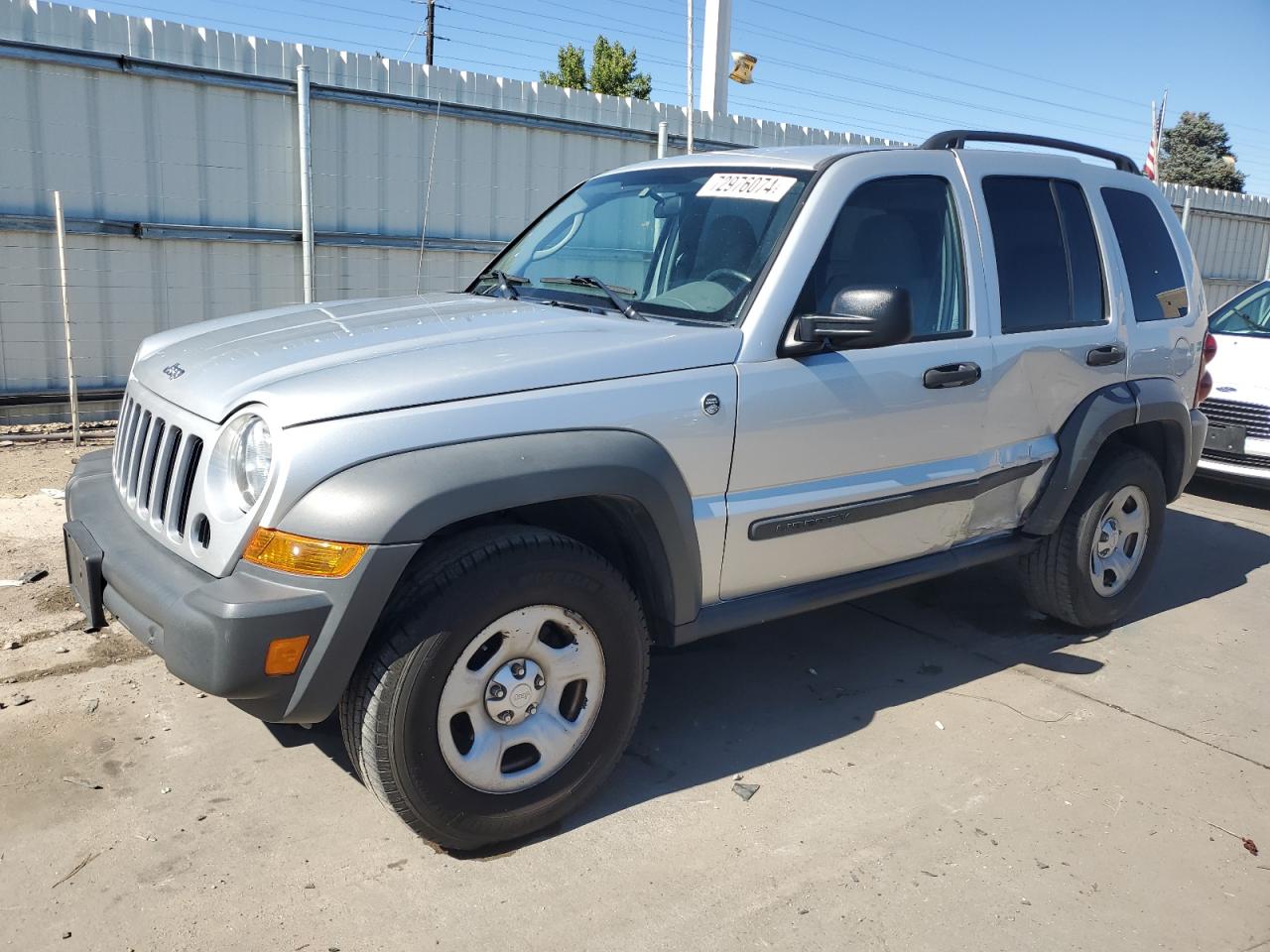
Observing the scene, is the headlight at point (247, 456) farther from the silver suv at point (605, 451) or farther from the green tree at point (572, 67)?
the green tree at point (572, 67)

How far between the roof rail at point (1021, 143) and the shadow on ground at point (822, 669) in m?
2.11

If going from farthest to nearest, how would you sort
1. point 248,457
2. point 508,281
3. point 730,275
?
point 508,281 < point 730,275 < point 248,457

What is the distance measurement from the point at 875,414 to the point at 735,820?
4.56 ft

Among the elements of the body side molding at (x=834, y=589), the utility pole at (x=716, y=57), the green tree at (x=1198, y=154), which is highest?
the green tree at (x=1198, y=154)

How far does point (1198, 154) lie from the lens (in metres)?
51.9

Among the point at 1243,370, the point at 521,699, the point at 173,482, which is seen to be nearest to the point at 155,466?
the point at 173,482

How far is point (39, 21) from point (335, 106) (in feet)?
6.84

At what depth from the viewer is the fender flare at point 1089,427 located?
4285 mm

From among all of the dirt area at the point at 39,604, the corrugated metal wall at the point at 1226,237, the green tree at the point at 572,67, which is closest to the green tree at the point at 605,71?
the green tree at the point at 572,67

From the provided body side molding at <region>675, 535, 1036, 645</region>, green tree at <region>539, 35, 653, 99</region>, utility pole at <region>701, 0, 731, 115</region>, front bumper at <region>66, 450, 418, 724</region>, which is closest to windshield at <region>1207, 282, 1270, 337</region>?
body side molding at <region>675, 535, 1036, 645</region>

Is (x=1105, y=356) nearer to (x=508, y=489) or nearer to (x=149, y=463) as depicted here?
(x=508, y=489)

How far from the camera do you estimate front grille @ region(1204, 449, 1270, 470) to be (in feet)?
24.0

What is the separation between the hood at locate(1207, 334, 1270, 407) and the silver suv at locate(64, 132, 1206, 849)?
344 centimetres

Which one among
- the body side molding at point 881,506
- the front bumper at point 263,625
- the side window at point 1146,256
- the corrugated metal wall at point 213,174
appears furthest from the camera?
the corrugated metal wall at point 213,174
